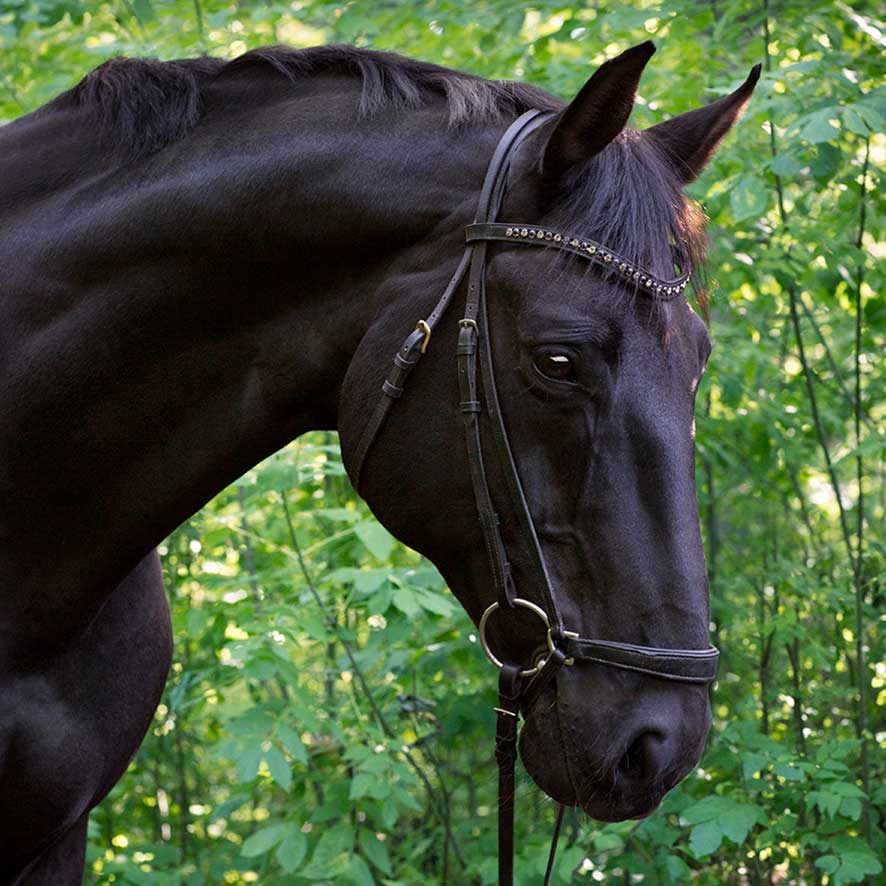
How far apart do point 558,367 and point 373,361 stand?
326mm

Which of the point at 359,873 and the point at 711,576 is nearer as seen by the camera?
the point at 359,873

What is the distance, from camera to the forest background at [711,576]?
125 inches

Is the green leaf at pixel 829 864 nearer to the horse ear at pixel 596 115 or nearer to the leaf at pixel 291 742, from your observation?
the leaf at pixel 291 742

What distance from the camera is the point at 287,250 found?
1.89 meters

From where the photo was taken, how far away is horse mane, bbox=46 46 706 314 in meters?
1.72

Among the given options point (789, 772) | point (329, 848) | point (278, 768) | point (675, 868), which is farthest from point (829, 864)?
point (278, 768)

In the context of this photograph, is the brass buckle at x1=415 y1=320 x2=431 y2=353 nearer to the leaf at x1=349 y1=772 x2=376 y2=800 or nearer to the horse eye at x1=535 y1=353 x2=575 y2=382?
the horse eye at x1=535 y1=353 x2=575 y2=382

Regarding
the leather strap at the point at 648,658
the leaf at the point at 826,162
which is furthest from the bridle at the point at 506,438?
the leaf at the point at 826,162

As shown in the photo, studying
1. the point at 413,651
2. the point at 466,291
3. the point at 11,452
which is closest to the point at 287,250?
the point at 466,291

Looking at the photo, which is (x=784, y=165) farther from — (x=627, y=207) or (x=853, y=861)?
(x=853, y=861)

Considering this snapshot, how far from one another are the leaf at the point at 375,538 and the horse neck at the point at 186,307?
104cm

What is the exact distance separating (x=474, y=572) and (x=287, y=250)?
0.64m

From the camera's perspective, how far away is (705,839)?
291 centimetres

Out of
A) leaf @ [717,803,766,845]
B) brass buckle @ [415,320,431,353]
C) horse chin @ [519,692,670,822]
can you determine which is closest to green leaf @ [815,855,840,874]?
leaf @ [717,803,766,845]
